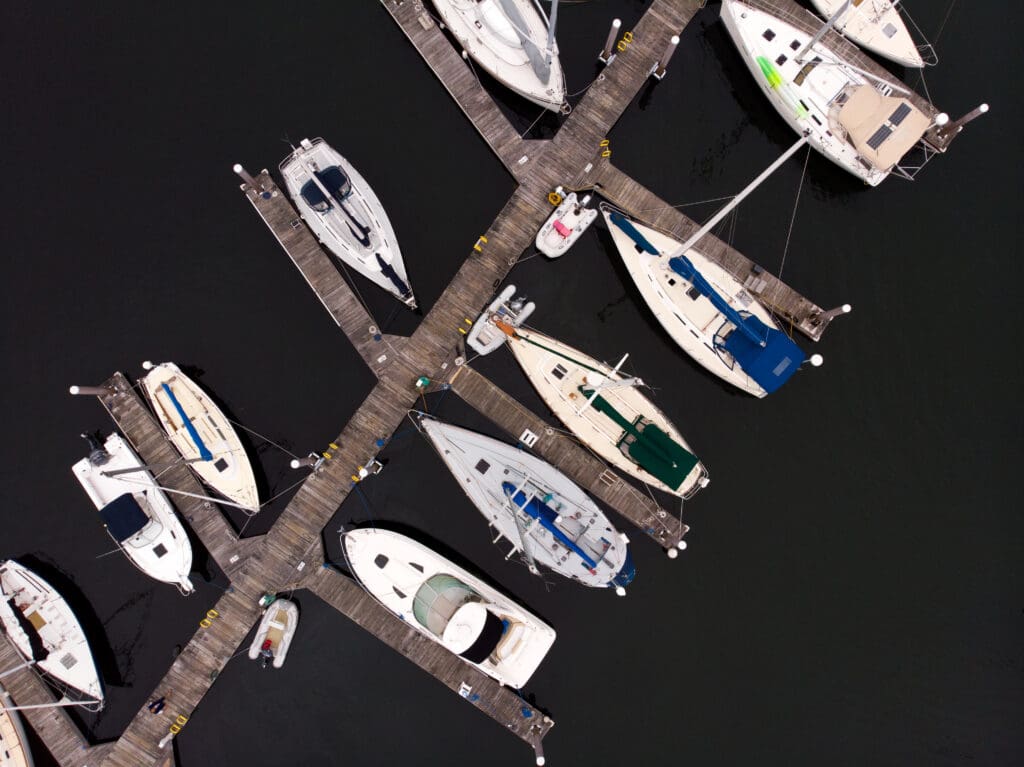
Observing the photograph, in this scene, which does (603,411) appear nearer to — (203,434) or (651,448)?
(651,448)

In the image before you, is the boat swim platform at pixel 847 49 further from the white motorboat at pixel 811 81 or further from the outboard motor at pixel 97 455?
the outboard motor at pixel 97 455

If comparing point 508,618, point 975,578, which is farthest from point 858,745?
point 508,618

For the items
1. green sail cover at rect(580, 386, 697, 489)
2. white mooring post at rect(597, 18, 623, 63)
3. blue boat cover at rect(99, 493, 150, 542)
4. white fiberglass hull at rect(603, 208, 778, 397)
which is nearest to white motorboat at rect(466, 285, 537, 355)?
green sail cover at rect(580, 386, 697, 489)

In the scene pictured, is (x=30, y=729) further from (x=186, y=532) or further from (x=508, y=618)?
(x=508, y=618)

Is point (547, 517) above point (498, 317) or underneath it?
underneath

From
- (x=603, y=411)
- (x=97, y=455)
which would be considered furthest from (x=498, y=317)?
(x=97, y=455)

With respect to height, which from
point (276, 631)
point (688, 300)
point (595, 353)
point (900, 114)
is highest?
point (900, 114)
